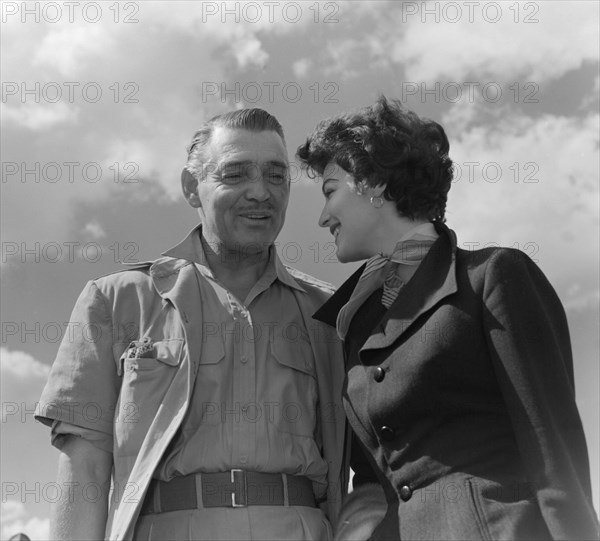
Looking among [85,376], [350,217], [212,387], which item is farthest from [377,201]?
[85,376]

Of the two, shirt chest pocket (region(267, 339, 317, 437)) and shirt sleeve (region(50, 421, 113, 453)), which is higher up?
shirt chest pocket (region(267, 339, 317, 437))

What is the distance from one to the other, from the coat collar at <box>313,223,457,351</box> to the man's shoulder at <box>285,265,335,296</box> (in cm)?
99

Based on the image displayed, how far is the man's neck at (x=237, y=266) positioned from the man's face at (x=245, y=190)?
0.03 metres

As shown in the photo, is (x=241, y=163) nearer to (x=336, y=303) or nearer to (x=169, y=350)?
(x=336, y=303)

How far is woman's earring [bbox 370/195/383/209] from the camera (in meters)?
3.47

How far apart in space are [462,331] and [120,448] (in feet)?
4.86

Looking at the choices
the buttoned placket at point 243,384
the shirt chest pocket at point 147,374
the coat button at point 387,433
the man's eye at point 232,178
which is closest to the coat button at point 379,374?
the coat button at point 387,433

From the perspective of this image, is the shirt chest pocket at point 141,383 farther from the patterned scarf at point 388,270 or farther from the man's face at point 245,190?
the patterned scarf at point 388,270

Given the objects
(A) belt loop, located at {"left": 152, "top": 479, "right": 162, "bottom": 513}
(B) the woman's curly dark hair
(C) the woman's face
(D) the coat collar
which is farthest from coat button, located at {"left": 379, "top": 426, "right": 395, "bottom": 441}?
(A) belt loop, located at {"left": 152, "top": 479, "right": 162, "bottom": 513}

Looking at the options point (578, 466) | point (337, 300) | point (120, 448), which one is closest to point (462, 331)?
point (578, 466)

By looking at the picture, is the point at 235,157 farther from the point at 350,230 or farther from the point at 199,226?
the point at 350,230

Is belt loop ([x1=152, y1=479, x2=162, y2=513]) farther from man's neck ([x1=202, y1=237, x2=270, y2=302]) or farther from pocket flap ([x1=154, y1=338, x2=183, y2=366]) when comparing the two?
man's neck ([x1=202, y1=237, x2=270, y2=302])

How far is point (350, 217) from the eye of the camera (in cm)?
348

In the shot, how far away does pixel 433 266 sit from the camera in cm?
Answer: 323
